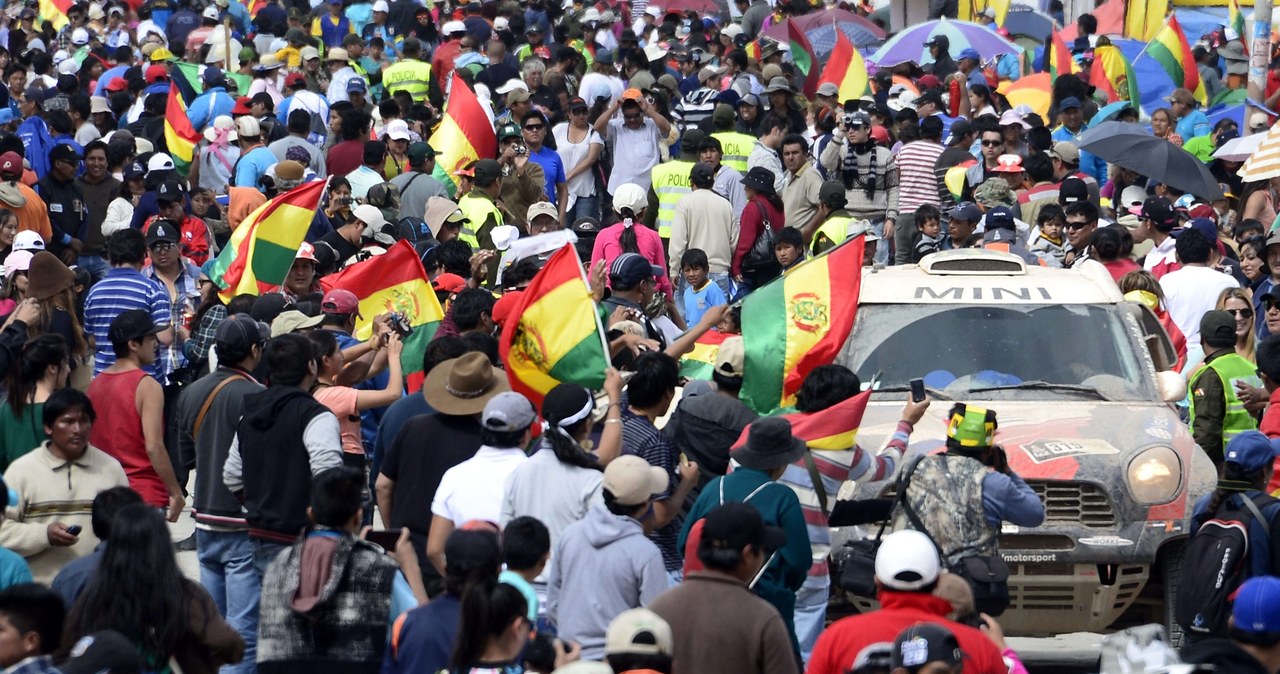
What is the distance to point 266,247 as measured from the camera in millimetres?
12281

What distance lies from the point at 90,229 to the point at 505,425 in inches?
364

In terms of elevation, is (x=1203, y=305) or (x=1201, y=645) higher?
(x=1201, y=645)

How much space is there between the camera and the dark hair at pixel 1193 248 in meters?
12.8

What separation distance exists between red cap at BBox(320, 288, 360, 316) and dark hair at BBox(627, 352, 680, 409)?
2.78m

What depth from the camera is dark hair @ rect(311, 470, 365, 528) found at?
6648 mm

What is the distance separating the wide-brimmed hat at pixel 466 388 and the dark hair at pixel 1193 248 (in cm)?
619

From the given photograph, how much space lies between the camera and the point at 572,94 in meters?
22.5

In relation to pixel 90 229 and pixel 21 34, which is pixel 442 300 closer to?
pixel 90 229

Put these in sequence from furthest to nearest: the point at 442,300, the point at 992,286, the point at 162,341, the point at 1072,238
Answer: the point at 1072,238
the point at 442,300
the point at 162,341
the point at 992,286

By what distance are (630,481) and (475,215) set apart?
337 inches

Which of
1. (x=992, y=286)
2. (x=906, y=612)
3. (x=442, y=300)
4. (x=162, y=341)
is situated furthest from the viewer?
(x=442, y=300)

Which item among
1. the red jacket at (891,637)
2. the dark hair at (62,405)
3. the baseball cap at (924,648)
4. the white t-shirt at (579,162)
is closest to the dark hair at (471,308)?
the dark hair at (62,405)

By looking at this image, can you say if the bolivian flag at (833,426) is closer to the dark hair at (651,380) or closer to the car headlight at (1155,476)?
the dark hair at (651,380)

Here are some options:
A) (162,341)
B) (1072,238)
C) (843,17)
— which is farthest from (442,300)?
(843,17)
